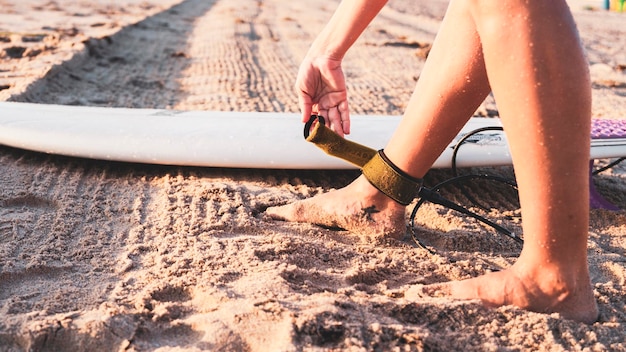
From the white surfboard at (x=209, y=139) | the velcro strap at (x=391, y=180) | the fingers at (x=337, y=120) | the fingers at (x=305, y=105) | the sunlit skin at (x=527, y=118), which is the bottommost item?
the white surfboard at (x=209, y=139)

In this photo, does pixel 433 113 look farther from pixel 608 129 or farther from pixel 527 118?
pixel 608 129

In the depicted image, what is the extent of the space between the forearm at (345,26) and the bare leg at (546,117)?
14.7 inches

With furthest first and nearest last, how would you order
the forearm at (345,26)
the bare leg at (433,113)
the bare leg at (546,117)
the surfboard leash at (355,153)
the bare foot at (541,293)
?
the surfboard leash at (355,153) → the forearm at (345,26) → the bare leg at (433,113) → the bare foot at (541,293) → the bare leg at (546,117)

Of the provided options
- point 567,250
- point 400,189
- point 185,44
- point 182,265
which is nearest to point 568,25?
point 567,250

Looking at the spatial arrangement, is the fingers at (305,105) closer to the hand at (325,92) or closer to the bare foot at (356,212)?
the hand at (325,92)

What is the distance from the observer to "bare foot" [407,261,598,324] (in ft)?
4.74

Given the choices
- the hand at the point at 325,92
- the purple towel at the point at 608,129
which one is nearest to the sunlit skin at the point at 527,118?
the hand at the point at 325,92

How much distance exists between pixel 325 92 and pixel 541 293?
2.75ft

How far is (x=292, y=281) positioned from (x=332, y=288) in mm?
96

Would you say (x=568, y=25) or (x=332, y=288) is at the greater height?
(x=568, y=25)

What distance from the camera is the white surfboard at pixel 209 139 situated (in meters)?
2.52

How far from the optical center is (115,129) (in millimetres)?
2660

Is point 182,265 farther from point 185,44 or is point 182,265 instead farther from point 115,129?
point 185,44

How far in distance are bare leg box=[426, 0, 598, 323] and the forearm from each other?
0.37 metres
